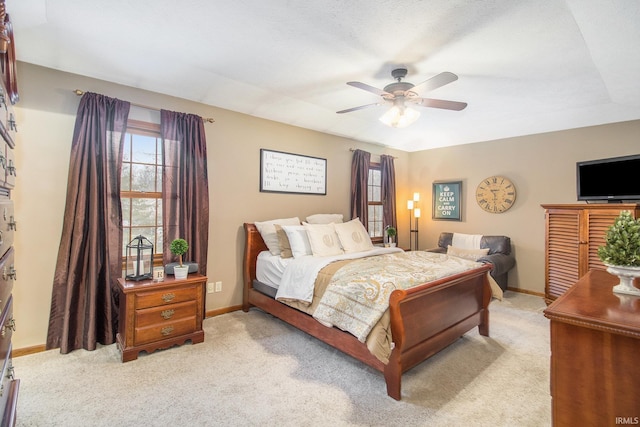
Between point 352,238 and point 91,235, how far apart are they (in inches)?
105

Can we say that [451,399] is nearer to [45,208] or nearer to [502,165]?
[45,208]

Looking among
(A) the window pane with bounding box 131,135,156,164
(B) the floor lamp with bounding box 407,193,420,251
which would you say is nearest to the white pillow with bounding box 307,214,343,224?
(B) the floor lamp with bounding box 407,193,420,251

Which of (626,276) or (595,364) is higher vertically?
(626,276)

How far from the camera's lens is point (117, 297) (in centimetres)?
291

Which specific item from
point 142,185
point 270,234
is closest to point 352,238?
point 270,234

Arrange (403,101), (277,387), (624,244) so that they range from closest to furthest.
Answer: (624,244) → (277,387) → (403,101)

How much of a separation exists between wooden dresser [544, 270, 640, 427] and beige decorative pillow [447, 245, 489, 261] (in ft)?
11.5

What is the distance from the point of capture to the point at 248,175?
3.90 meters

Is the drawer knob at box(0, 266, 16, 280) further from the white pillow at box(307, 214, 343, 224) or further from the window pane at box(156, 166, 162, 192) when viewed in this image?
the white pillow at box(307, 214, 343, 224)

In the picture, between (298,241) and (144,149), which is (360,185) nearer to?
(298,241)

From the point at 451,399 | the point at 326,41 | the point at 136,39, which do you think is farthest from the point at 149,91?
the point at 451,399

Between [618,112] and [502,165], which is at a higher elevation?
[618,112]

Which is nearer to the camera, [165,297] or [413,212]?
[165,297]

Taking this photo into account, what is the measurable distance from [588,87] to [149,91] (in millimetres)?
4675
